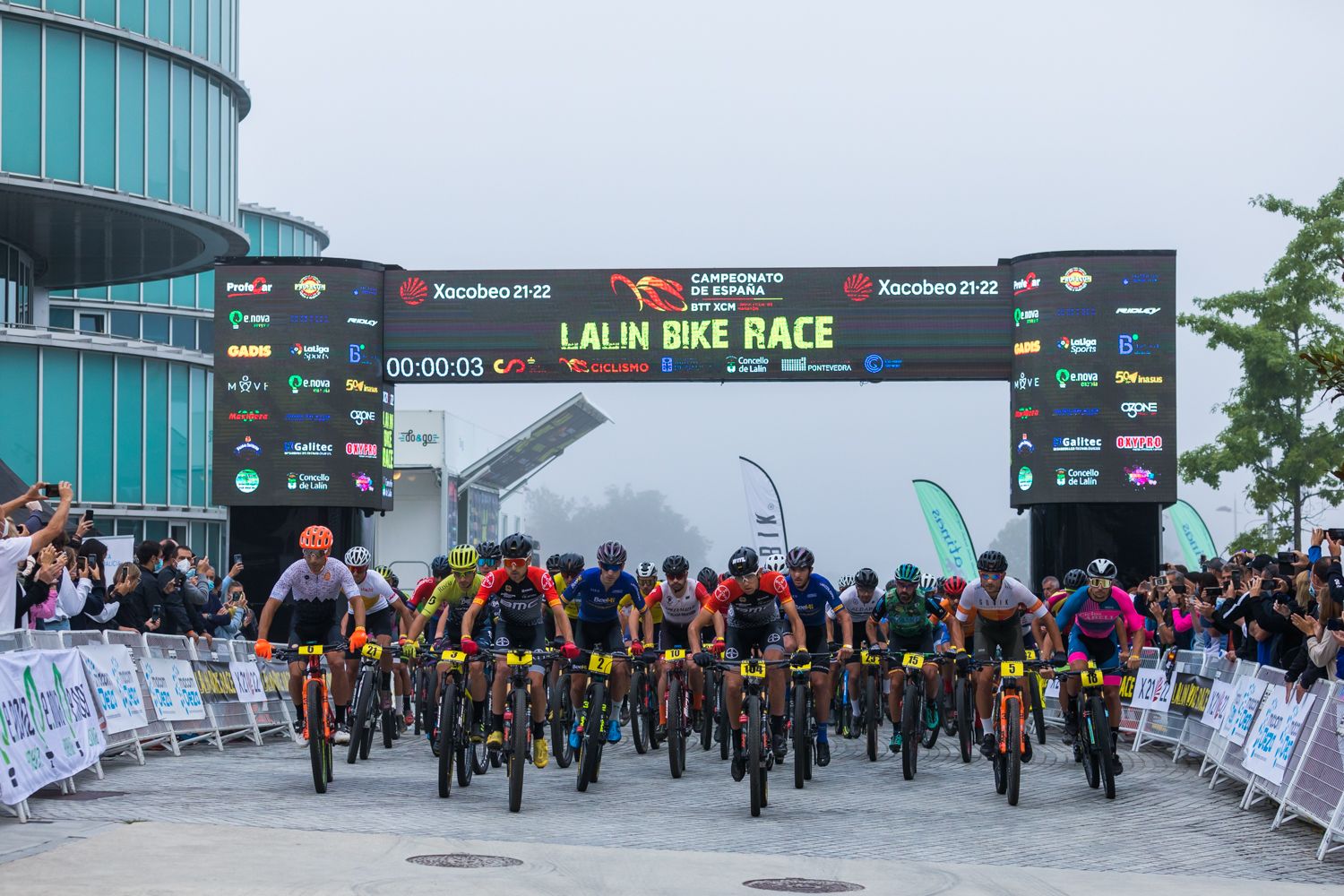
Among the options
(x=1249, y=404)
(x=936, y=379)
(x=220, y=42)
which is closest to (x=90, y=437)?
(x=220, y=42)

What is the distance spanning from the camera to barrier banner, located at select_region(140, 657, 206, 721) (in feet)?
53.6

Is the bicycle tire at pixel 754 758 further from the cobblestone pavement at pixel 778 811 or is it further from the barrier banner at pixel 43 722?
the barrier banner at pixel 43 722

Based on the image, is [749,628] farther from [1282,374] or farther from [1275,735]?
[1282,374]

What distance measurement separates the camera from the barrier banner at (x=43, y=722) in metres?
11.3

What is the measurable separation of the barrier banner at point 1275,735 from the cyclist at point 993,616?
1679 mm

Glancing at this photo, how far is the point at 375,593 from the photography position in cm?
1691

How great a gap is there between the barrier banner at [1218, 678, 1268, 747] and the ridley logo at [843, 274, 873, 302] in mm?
16906

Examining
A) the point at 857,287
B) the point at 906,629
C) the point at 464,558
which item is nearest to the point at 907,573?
the point at 906,629

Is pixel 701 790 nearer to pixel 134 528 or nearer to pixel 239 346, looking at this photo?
pixel 239 346

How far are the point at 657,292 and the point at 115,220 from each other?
16905 mm

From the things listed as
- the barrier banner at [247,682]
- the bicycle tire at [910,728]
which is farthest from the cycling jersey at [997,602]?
the barrier banner at [247,682]

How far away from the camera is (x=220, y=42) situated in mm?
45875

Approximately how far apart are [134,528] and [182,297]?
21.3 meters

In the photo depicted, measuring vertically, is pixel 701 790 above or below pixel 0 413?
below
